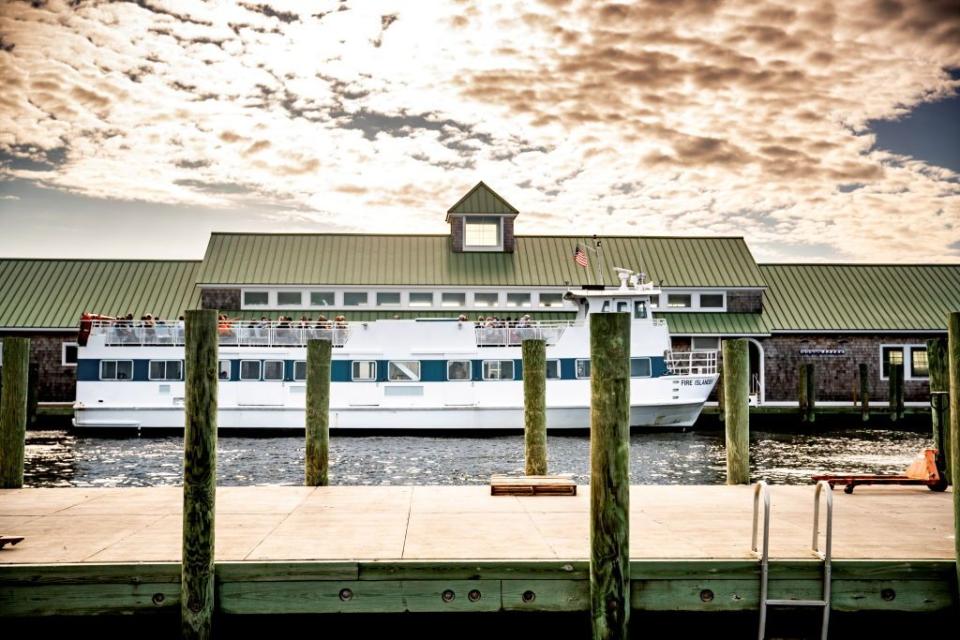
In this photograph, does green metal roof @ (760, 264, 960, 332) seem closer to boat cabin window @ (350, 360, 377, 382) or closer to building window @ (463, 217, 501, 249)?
building window @ (463, 217, 501, 249)

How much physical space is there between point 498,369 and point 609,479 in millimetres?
22965

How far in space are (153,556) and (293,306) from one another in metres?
32.5

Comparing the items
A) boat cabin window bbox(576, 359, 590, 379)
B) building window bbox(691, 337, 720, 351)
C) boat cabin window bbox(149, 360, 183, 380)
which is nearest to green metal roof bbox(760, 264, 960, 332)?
building window bbox(691, 337, 720, 351)

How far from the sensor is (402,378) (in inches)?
1176

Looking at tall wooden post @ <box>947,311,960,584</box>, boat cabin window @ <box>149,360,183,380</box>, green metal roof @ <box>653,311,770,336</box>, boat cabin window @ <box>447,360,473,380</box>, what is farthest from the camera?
green metal roof @ <box>653,311,770,336</box>

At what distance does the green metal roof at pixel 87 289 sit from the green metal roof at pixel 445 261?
7.75ft

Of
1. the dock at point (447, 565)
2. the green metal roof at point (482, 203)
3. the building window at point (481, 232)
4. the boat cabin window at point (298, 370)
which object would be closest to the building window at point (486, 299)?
the building window at point (481, 232)

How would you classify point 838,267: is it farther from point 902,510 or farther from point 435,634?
point 435,634

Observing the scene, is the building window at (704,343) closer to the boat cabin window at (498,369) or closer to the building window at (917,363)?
the building window at (917,363)

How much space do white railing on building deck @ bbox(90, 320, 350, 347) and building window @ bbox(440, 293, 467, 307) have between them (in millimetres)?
9565

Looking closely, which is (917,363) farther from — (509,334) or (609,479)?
(609,479)

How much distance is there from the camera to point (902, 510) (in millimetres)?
9047

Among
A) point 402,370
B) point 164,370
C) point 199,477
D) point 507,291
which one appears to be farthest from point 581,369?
point 199,477

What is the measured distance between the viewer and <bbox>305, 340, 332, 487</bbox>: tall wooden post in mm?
10961
